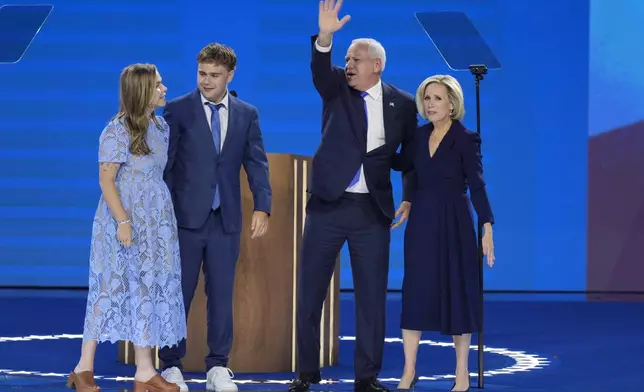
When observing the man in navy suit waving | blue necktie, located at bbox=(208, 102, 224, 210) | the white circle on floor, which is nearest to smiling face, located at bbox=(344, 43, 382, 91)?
the man in navy suit waving

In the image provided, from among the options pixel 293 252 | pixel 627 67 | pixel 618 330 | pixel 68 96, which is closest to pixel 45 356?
pixel 293 252

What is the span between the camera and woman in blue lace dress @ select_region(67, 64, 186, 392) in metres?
4.48

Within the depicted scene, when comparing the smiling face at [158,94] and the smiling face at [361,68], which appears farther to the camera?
the smiling face at [361,68]

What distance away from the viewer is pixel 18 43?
7.75 metres

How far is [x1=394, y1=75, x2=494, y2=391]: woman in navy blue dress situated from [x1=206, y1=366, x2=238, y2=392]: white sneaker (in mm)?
681

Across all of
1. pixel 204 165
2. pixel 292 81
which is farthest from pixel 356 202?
pixel 292 81

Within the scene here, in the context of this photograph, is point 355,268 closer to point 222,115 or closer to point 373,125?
point 373,125

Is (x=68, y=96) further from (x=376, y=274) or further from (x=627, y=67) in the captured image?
(x=376, y=274)

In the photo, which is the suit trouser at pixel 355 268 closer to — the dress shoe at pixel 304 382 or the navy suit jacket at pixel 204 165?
the dress shoe at pixel 304 382

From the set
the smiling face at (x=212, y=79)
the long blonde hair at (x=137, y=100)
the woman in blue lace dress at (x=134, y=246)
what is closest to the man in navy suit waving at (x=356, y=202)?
the smiling face at (x=212, y=79)

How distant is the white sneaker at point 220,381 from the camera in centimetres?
471

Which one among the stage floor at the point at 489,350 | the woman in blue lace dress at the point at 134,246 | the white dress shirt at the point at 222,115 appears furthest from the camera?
the stage floor at the point at 489,350

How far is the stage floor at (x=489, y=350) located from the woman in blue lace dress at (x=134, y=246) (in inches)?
14.5

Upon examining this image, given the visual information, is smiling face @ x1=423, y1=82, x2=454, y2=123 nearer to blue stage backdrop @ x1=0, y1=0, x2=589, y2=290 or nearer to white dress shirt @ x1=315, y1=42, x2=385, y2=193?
white dress shirt @ x1=315, y1=42, x2=385, y2=193
